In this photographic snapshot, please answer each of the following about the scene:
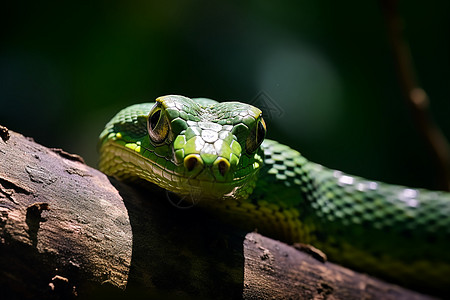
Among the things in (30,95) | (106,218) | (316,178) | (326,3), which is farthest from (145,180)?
(326,3)

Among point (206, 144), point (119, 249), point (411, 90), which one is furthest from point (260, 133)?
point (411, 90)

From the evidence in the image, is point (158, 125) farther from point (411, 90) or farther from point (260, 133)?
point (411, 90)

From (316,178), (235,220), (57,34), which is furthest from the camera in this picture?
(57,34)

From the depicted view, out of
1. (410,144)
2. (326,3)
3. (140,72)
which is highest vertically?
(326,3)

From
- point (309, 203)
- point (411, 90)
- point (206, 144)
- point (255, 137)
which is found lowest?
point (309, 203)

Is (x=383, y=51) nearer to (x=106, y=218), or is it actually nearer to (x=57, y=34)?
(x=57, y=34)

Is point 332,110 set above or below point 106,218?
above
